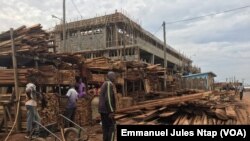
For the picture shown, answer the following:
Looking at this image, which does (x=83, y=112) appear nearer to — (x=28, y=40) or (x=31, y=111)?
(x=28, y=40)

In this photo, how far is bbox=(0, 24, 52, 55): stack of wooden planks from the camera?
489 inches

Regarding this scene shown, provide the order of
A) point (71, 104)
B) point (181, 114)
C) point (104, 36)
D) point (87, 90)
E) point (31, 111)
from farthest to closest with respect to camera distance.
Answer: point (104, 36), point (87, 90), point (71, 104), point (31, 111), point (181, 114)

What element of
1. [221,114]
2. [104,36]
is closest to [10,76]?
[221,114]

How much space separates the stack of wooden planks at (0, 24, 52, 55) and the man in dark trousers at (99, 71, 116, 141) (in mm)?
5105

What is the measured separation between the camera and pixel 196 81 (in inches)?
1462

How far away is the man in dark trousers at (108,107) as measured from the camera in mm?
8281

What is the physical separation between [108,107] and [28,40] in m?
5.61

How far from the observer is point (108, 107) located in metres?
8.30

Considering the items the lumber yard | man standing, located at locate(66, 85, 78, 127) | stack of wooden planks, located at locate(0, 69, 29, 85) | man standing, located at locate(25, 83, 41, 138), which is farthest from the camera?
stack of wooden planks, located at locate(0, 69, 29, 85)

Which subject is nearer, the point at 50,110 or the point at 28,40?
the point at 28,40

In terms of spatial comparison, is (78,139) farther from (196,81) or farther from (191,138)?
(196,81)

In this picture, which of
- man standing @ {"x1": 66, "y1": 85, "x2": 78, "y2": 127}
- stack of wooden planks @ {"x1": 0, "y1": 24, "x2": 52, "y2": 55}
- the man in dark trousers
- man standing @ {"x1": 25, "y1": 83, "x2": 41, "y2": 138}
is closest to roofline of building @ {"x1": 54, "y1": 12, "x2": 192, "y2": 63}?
stack of wooden planks @ {"x1": 0, "y1": 24, "x2": 52, "y2": 55}
